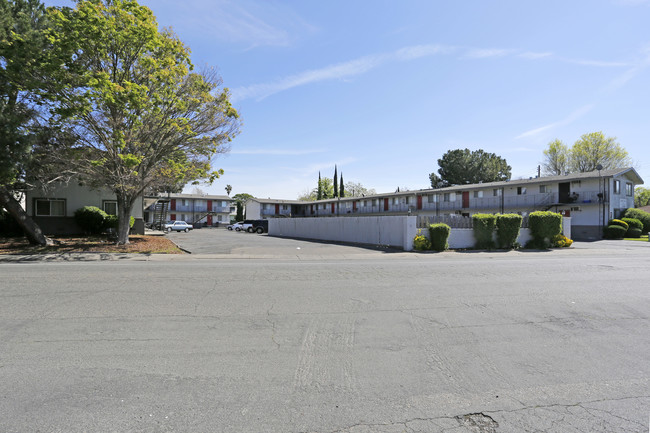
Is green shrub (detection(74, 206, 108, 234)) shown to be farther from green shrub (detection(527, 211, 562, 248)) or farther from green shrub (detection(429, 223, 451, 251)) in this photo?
green shrub (detection(527, 211, 562, 248))

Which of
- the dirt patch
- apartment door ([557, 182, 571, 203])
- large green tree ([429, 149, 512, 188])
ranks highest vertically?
large green tree ([429, 149, 512, 188])

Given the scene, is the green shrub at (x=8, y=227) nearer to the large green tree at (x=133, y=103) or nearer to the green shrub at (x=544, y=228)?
the large green tree at (x=133, y=103)

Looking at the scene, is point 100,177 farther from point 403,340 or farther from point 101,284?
point 403,340

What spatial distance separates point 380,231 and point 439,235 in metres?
4.04

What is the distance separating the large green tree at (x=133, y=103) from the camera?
49.3 ft

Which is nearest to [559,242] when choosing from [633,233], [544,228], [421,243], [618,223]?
[544,228]

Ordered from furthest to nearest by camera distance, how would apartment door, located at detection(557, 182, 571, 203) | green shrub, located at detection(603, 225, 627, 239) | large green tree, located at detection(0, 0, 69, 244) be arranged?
apartment door, located at detection(557, 182, 571, 203)
green shrub, located at detection(603, 225, 627, 239)
large green tree, located at detection(0, 0, 69, 244)

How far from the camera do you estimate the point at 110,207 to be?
27797 millimetres

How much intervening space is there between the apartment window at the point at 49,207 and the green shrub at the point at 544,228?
31.4 meters

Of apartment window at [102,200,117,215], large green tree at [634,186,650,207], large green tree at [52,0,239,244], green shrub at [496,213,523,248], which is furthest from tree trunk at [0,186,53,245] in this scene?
large green tree at [634,186,650,207]

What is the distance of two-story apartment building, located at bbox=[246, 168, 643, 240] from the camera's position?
34219mm

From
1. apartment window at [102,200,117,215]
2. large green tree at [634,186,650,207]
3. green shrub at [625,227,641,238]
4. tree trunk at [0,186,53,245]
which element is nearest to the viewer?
tree trunk at [0,186,53,245]

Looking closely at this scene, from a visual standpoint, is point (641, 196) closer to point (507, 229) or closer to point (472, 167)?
point (472, 167)

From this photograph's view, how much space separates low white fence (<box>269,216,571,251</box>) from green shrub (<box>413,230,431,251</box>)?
239mm
